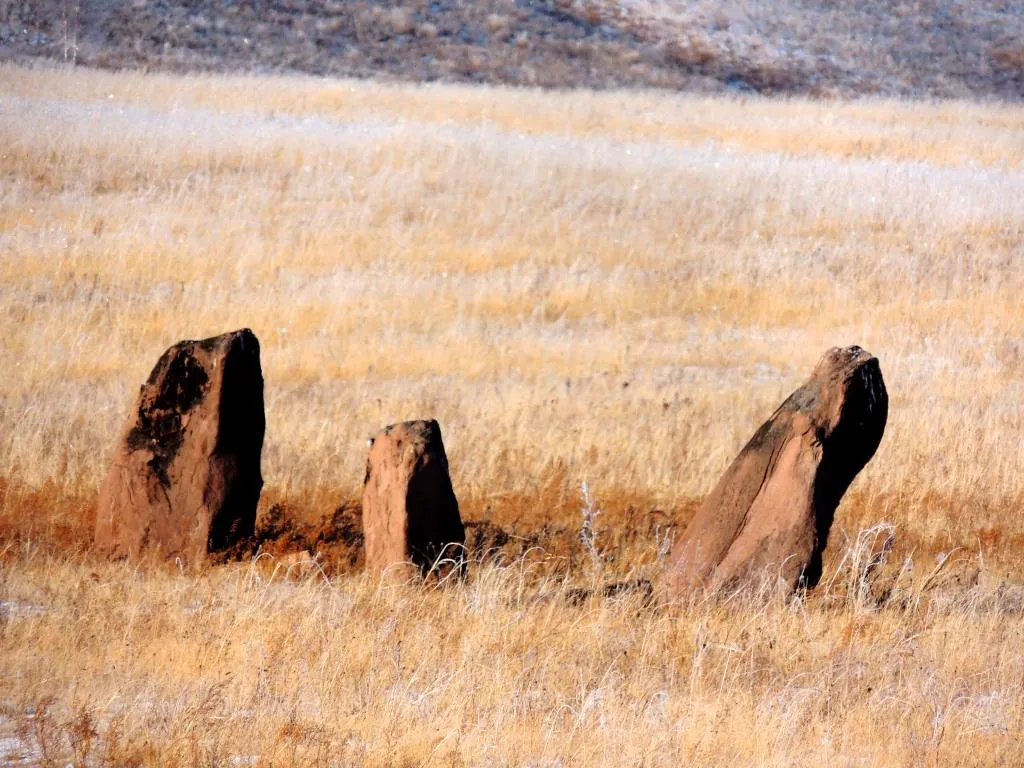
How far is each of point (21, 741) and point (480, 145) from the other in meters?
16.5

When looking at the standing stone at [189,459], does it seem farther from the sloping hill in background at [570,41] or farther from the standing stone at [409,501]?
the sloping hill in background at [570,41]

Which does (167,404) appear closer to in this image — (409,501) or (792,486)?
(409,501)

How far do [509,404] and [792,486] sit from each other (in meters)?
3.54

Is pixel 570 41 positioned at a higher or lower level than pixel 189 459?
higher

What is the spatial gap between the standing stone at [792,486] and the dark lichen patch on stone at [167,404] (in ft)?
8.41

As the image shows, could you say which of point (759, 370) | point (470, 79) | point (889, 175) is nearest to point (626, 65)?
point (470, 79)

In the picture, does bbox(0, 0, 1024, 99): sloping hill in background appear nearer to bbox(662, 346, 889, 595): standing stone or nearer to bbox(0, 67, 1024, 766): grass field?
bbox(0, 67, 1024, 766): grass field

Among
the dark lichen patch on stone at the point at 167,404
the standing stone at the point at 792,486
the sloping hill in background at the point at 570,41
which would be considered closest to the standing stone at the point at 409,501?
the dark lichen patch on stone at the point at 167,404

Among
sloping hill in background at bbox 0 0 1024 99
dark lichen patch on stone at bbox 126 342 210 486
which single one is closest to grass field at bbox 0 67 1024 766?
dark lichen patch on stone at bbox 126 342 210 486

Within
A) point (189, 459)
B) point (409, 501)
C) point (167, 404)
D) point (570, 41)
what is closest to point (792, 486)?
point (409, 501)

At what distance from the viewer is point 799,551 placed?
235 inches

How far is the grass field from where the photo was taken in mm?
4664

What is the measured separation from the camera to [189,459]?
6.41 meters

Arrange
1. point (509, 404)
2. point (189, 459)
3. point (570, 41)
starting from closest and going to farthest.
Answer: point (189, 459) < point (509, 404) < point (570, 41)
